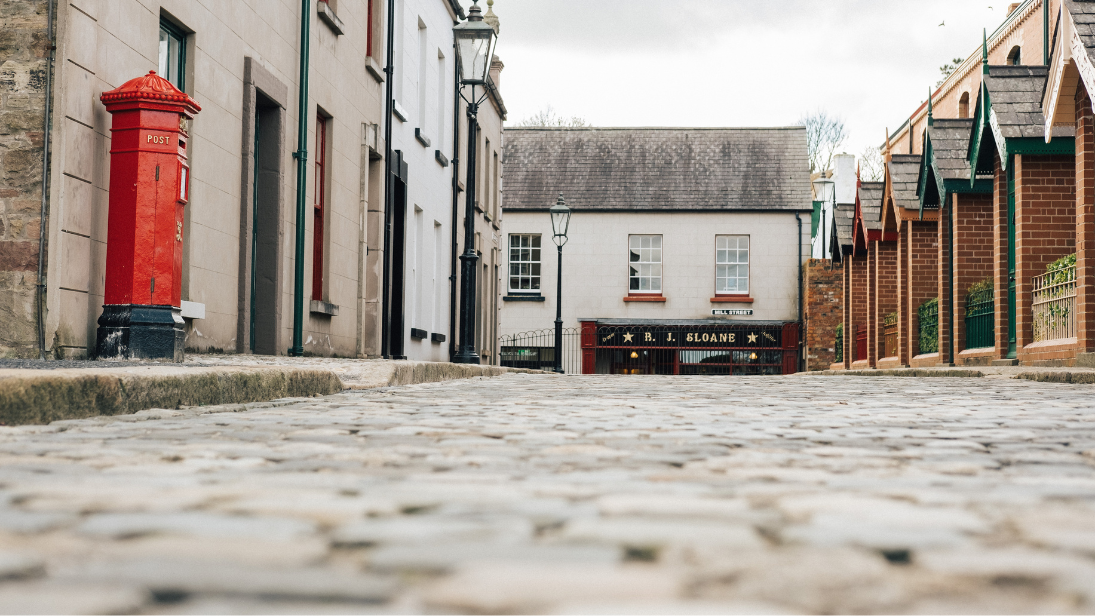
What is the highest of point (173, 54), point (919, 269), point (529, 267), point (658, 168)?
point (658, 168)

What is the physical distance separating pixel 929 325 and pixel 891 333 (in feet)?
10.3

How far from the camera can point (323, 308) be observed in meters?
12.3

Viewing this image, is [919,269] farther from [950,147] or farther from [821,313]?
[821,313]

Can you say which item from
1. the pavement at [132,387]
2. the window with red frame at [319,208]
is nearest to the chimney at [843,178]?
the window with red frame at [319,208]

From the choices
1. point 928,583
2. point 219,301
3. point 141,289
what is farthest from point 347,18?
point 928,583

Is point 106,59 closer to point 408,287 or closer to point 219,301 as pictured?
point 219,301

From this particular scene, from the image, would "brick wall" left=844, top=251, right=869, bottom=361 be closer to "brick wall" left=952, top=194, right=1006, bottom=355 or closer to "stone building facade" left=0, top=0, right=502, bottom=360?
"brick wall" left=952, top=194, right=1006, bottom=355

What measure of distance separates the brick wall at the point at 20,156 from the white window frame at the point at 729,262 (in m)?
26.4

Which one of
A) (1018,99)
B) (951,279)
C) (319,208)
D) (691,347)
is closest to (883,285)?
(951,279)

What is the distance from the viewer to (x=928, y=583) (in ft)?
4.85


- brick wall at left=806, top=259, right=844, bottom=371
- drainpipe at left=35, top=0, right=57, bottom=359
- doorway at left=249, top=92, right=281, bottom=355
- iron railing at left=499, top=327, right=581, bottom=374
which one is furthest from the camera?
iron railing at left=499, top=327, right=581, bottom=374

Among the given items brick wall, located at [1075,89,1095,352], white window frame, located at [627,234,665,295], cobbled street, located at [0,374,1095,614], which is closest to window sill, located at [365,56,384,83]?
brick wall, located at [1075,89,1095,352]

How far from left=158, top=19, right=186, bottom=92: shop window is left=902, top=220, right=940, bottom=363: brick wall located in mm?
14585

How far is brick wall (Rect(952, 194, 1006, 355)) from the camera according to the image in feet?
55.1
